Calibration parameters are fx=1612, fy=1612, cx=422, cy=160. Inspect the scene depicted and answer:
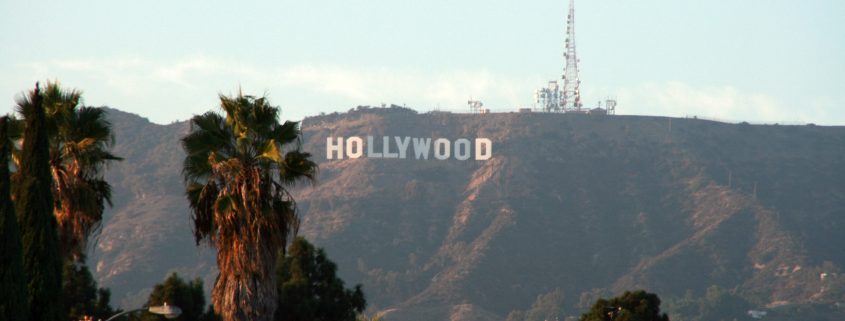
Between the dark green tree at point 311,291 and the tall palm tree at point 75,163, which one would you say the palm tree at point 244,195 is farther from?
the dark green tree at point 311,291

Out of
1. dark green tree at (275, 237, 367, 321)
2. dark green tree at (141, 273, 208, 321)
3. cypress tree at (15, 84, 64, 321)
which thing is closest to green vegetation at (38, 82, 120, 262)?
cypress tree at (15, 84, 64, 321)

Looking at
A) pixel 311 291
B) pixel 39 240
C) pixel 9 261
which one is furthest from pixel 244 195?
pixel 311 291

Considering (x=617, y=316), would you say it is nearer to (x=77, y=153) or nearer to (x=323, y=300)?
(x=323, y=300)

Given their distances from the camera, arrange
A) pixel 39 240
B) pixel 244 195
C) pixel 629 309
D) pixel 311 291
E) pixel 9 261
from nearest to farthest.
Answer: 1. pixel 9 261
2. pixel 39 240
3. pixel 244 195
4. pixel 629 309
5. pixel 311 291

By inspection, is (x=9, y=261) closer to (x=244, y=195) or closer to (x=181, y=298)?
(x=244, y=195)

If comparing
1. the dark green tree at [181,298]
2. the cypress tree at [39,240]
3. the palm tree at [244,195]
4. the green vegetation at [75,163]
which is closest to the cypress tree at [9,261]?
the cypress tree at [39,240]
